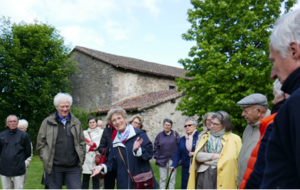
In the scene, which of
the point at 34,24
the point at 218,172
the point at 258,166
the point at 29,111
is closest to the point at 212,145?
the point at 218,172

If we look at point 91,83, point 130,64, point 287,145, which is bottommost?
point 287,145

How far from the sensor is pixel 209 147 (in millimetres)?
4828

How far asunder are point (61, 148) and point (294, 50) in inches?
181

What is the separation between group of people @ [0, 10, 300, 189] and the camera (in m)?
1.25

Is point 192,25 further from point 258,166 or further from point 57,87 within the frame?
point 258,166

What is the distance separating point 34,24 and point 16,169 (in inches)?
845

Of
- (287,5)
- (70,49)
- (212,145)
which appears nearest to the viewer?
(212,145)

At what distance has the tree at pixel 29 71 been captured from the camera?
23.1 meters

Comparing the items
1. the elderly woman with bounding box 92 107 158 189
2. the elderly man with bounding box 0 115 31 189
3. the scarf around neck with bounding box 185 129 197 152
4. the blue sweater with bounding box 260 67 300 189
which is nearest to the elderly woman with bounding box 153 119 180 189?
the scarf around neck with bounding box 185 129 197 152

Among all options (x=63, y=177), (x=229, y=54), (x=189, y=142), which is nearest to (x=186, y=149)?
(x=189, y=142)

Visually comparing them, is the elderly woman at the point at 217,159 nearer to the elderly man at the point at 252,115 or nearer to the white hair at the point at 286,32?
the elderly man at the point at 252,115

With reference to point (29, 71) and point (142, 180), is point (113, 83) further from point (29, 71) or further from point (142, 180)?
point (142, 180)

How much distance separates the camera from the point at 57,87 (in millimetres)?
25438

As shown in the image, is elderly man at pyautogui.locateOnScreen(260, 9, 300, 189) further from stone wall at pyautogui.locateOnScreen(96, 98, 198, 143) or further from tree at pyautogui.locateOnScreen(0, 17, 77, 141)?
tree at pyautogui.locateOnScreen(0, 17, 77, 141)
